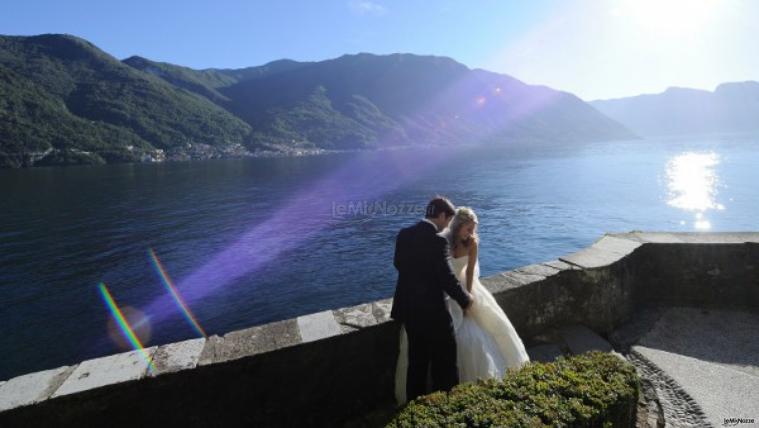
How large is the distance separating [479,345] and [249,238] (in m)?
27.6

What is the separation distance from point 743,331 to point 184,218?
38.8m

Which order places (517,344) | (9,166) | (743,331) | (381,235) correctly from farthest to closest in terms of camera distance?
1. (9,166)
2. (381,235)
3. (743,331)
4. (517,344)

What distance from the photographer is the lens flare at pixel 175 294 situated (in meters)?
16.6

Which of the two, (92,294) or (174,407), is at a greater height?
(174,407)

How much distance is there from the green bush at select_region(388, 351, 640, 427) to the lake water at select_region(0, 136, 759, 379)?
14.9 m

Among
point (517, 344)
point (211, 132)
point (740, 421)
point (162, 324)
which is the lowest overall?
point (162, 324)

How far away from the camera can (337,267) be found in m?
22.6

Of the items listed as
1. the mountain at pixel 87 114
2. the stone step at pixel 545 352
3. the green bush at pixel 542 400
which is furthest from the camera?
the mountain at pixel 87 114

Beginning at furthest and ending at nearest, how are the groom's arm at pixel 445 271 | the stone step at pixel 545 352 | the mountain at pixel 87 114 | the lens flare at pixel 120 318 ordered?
the mountain at pixel 87 114, the lens flare at pixel 120 318, the stone step at pixel 545 352, the groom's arm at pixel 445 271

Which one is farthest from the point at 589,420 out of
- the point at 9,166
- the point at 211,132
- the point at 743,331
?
the point at 211,132

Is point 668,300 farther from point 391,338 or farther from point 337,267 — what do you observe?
point 337,267

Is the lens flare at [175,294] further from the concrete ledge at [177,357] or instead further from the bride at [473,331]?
the bride at [473,331]

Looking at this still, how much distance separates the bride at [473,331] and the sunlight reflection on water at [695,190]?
3555 centimetres

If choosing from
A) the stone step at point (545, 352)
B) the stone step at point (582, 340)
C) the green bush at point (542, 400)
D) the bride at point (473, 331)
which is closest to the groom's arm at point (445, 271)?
the bride at point (473, 331)
